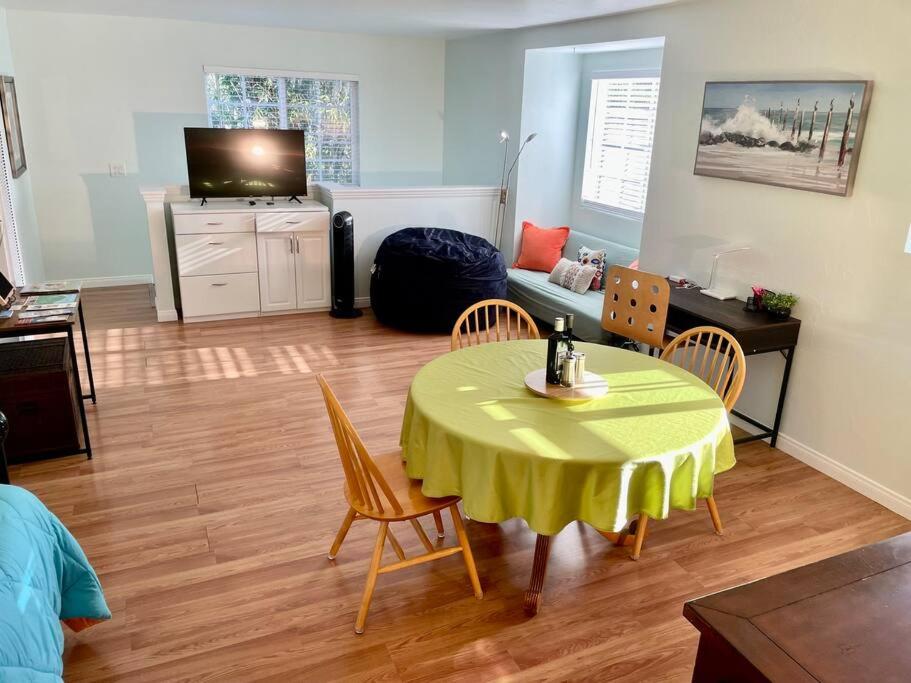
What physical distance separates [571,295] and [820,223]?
84.2 inches

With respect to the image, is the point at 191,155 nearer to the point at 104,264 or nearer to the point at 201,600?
the point at 104,264

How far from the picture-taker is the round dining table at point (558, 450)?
7.22 feet

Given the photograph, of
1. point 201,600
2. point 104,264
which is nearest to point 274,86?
point 104,264

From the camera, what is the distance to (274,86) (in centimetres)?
695

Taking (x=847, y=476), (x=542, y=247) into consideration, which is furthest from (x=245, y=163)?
(x=847, y=476)

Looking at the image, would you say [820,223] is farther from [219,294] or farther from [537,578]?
[219,294]

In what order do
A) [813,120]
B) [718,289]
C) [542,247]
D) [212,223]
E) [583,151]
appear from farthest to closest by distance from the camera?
[583,151] → [542,247] → [212,223] → [718,289] → [813,120]

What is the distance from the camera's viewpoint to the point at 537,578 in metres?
2.49

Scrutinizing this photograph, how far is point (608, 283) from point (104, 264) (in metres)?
4.89

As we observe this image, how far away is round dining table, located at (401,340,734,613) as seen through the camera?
86.7 inches

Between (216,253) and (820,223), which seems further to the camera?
(216,253)

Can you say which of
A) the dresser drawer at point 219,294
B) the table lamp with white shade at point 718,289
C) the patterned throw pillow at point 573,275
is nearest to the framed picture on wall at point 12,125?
the dresser drawer at point 219,294

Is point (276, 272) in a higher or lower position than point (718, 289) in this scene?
lower

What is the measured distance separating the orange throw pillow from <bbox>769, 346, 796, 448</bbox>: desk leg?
8.72ft
